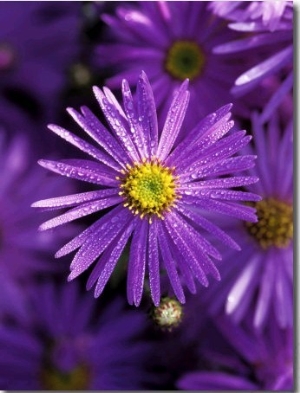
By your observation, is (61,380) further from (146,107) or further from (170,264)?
(146,107)

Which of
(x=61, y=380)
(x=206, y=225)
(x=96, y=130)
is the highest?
(x=96, y=130)

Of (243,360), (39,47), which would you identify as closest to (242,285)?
(243,360)

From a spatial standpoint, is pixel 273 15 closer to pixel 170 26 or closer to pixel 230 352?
pixel 170 26

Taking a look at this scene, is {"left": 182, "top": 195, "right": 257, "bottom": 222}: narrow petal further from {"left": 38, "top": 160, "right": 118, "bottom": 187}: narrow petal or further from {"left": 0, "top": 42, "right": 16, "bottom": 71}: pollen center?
{"left": 0, "top": 42, "right": 16, "bottom": 71}: pollen center

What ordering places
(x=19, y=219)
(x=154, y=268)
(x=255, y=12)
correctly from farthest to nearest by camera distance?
(x=19, y=219) → (x=255, y=12) → (x=154, y=268)

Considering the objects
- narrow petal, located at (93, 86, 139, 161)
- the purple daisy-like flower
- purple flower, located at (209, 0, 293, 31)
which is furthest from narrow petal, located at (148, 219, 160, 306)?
purple flower, located at (209, 0, 293, 31)

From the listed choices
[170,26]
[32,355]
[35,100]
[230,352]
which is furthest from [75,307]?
[170,26]
